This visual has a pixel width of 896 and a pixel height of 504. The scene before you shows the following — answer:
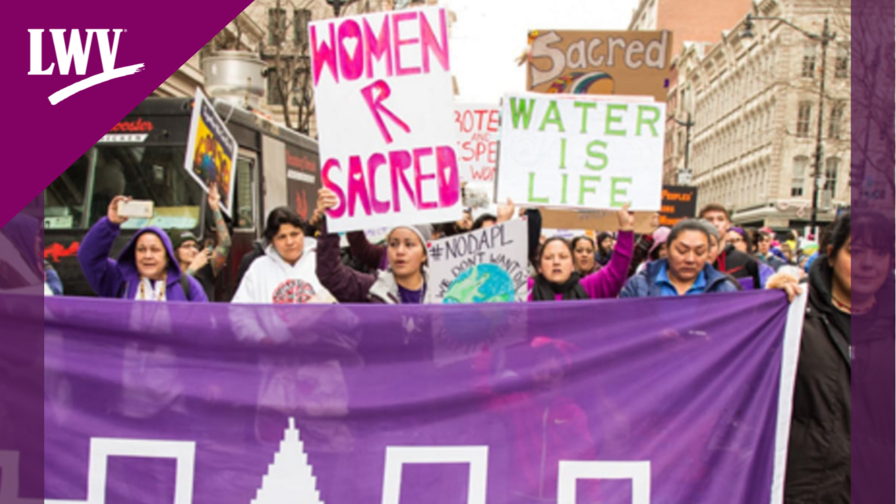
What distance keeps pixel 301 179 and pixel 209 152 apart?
18.2 ft

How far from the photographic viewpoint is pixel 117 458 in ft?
11.2

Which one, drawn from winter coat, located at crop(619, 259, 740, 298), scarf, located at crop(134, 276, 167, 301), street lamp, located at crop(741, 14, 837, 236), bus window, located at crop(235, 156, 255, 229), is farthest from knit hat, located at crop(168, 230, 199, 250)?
street lamp, located at crop(741, 14, 837, 236)

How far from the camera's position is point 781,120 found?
50031 millimetres

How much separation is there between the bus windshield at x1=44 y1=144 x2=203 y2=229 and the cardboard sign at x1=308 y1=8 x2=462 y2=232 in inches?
160

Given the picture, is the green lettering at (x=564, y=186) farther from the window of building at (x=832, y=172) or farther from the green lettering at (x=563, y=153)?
the window of building at (x=832, y=172)

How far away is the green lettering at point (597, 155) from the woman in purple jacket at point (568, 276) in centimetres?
52

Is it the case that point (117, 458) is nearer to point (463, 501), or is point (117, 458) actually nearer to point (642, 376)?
point (463, 501)

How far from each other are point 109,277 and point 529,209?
96.9 inches

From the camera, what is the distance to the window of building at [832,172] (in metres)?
49.0

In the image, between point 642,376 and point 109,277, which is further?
point 109,277

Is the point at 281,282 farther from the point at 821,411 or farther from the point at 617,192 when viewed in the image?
the point at 821,411

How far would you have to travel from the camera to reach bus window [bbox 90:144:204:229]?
7867 millimetres

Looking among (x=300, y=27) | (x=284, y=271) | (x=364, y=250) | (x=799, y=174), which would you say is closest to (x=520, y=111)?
(x=364, y=250)

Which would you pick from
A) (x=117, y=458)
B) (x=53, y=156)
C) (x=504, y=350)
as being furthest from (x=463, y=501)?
(x=53, y=156)
